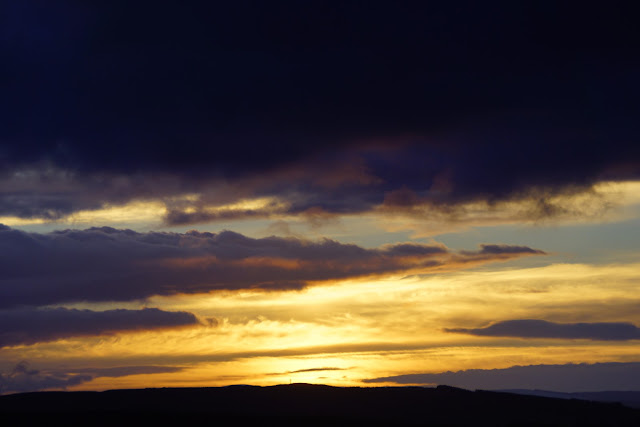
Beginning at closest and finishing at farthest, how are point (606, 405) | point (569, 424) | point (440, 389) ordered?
point (569, 424) < point (606, 405) < point (440, 389)

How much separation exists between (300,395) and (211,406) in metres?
23.7

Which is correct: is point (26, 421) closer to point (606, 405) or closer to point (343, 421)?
point (343, 421)

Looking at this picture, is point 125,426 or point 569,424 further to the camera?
point 569,424

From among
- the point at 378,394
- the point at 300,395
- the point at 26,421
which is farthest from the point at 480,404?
the point at 26,421

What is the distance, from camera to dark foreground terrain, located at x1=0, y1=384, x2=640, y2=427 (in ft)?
512

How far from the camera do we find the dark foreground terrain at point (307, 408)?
15600 cm

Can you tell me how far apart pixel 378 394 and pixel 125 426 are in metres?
65.4

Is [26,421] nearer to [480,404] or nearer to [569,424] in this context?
[480,404]

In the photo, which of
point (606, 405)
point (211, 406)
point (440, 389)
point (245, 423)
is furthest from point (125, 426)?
point (606, 405)

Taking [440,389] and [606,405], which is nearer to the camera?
[606,405]

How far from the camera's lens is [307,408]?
6973 inches

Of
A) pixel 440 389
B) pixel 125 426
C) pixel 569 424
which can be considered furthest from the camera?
pixel 440 389

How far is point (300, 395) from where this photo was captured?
19275 cm

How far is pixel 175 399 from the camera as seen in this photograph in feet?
616
